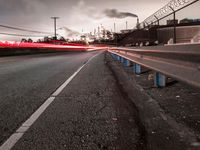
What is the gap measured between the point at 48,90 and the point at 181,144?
15.1 feet

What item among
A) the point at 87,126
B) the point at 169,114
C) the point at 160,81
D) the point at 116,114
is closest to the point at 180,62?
the point at 169,114

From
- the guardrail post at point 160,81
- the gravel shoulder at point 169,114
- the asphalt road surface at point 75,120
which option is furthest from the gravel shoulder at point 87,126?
the guardrail post at point 160,81

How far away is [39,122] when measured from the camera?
4.35 m

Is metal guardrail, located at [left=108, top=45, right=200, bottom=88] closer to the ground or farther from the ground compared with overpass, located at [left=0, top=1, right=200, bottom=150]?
farther from the ground

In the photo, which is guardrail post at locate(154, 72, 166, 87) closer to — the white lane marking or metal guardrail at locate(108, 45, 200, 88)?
metal guardrail at locate(108, 45, 200, 88)

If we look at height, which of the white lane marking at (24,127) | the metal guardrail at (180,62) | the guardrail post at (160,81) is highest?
the metal guardrail at (180,62)

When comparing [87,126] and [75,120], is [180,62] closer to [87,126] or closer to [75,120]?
[87,126]

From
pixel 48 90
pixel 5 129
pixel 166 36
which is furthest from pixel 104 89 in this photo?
pixel 166 36

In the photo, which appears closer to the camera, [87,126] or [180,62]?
[87,126]

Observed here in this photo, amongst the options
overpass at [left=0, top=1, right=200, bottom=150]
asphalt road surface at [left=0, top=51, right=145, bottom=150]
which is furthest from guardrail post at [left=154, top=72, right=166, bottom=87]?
asphalt road surface at [left=0, top=51, right=145, bottom=150]

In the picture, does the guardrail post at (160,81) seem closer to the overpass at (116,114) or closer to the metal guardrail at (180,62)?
the overpass at (116,114)

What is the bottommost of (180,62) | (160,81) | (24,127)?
(24,127)

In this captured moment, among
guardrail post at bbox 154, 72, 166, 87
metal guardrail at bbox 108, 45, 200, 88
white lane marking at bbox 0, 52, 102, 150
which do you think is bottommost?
white lane marking at bbox 0, 52, 102, 150

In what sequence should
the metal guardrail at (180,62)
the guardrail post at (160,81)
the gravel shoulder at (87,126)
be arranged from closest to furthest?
the gravel shoulder at (87,126)
the metal guardrail at (180,62)
the guardrail post at (160,81)
